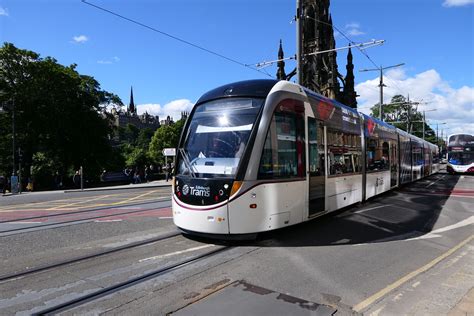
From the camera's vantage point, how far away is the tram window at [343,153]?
9.71 meters

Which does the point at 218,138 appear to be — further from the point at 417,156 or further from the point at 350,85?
the point at 350,85

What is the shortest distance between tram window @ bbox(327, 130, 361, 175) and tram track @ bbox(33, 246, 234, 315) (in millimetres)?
4422

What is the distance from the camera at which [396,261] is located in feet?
20.7

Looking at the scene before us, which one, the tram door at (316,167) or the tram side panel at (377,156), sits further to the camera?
the tram side panel at (377,156)

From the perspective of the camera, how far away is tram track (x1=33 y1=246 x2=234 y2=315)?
14.3 ft

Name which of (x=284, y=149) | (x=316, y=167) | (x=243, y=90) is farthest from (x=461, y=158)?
(x=243, y=90)

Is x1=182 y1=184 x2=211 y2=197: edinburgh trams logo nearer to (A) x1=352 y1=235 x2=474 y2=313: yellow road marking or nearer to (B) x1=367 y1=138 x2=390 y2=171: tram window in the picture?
(A) x1=352 y1=235 x2=474 y2=313: yellow road marking

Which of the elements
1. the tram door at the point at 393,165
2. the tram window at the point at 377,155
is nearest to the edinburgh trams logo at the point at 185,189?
the tram window at the point at 377,155

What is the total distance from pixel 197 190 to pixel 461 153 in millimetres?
36603

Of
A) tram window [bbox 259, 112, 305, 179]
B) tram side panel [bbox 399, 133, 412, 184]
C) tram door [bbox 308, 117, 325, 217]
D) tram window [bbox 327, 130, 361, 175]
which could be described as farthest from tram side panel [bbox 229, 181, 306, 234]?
tram side panel [bbox 399, 133, 412, 184]

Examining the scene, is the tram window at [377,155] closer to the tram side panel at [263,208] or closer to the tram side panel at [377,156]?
the tram side panel at [377,156]

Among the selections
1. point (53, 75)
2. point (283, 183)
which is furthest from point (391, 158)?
point (53, 75)

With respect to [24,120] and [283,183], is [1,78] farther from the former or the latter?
[283,183]

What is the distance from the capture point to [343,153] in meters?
10.7
